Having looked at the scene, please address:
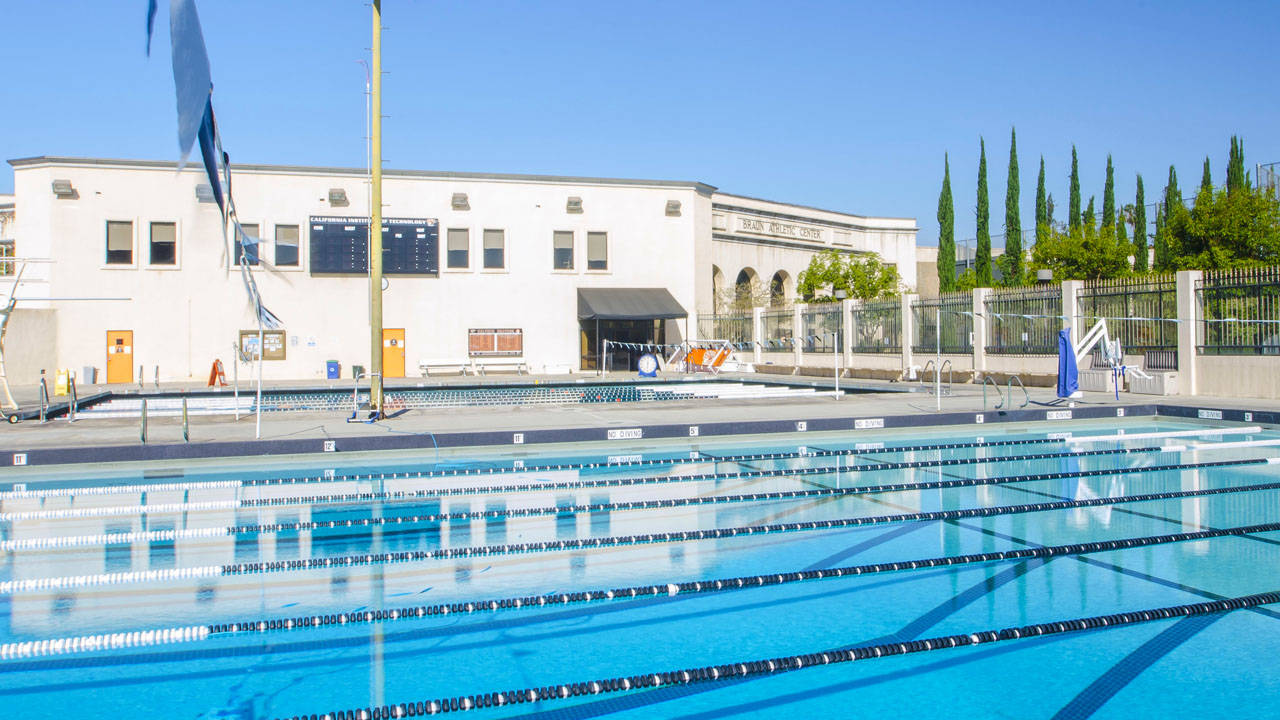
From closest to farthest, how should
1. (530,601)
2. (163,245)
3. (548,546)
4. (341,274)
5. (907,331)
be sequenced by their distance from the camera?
(530,601) < (548,546) < (907,331) < (163,245) < (341,274)

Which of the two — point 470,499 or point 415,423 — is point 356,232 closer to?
point 415,423

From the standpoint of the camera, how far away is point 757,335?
34.4 metres

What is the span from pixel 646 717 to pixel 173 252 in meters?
31.3

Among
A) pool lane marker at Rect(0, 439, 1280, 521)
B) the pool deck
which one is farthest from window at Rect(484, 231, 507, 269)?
pool lane marker at Rect(0, 439, 1280, 521)

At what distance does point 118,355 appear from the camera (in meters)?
30.0

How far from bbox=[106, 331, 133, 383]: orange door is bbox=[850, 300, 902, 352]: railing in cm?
2403

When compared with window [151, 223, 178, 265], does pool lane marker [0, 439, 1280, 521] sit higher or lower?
lower

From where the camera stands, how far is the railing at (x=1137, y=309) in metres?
18.6

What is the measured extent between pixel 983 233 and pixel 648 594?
39295mm

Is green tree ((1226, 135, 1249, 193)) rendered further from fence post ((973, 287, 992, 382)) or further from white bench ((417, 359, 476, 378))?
white bench ((417, 359, 476, 378))

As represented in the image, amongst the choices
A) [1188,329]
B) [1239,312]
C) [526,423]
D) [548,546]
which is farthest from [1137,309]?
[548,546]

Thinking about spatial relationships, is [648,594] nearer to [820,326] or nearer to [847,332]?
[847,332]

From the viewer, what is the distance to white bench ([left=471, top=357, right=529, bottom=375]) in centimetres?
3312

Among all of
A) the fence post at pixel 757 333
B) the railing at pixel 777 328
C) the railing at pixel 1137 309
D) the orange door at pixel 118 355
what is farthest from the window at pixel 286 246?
the railing at pixel 1137 309
